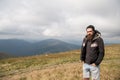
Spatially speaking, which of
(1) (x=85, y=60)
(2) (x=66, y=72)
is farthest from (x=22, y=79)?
(1) (x=85, y=60)

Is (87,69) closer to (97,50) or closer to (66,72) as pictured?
(97,50)

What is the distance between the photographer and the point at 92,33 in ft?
36.4

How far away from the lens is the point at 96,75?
11.1 m

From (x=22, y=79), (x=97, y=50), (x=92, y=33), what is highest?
(x=92, y=33)

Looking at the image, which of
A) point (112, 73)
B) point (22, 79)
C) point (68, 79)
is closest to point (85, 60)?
point (68, 79)

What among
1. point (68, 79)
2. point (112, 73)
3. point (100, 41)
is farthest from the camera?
point (112, 73)

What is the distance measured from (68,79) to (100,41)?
718 centimetres

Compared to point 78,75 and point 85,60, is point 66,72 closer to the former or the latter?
point 78,75

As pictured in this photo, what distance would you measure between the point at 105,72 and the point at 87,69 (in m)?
8.03

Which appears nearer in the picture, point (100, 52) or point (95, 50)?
point (100, 52)


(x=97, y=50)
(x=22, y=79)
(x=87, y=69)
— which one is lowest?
(x=22, y=79)

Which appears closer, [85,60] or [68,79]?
[85,60]

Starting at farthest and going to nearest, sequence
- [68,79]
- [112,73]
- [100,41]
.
Answer: [112,73]
[68,79]
[100,41]

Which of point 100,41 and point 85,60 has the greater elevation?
point 100,41
